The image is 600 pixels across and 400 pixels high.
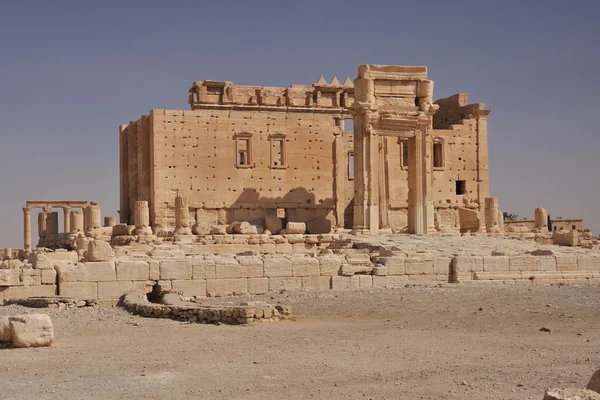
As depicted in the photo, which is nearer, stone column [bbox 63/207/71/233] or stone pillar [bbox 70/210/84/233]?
stone pillar [bbox 70/210/84/233]

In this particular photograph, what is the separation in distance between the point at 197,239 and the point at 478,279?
1091 centimetres

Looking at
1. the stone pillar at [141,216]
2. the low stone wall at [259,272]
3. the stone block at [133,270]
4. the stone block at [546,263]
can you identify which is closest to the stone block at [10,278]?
the low stone wall at [259,272]

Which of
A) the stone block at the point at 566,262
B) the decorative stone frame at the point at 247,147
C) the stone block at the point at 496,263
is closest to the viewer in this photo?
the stone block at the point at 496,263

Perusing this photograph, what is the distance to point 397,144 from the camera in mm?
34031

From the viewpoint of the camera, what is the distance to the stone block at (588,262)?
21.0 meters

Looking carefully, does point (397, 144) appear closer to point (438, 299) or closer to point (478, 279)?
point (478, 279)

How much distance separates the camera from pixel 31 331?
34.9 ft

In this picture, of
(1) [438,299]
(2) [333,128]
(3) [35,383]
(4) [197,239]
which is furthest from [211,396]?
(2) [333,128]

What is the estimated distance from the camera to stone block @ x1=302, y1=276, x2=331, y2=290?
1808 cm

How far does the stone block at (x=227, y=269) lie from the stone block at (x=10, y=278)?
4128 millimetres

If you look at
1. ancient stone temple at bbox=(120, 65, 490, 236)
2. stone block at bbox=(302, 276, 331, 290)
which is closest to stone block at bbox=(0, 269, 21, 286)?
stone block at bbox=(302, 276, 331, 290)

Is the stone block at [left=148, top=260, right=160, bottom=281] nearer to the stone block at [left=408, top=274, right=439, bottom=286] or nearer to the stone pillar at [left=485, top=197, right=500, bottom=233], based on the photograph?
the stone block at [left=408, top=274, right=439, bottom=286]

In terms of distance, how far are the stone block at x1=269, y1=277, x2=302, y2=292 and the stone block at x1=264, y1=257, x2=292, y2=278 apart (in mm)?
98

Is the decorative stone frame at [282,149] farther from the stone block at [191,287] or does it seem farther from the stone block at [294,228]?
the stone block at [191,287]
